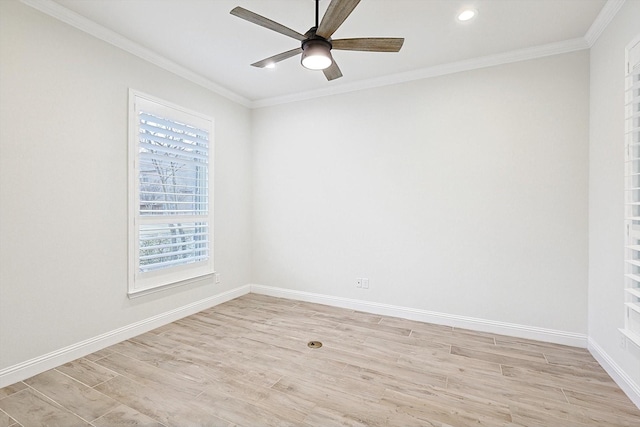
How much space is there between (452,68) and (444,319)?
280 cm

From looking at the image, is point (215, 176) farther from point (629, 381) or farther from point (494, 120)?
point (629, 381)

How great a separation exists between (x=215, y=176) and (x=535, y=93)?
3.77 meters

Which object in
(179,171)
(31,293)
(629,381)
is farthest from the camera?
(179,171)

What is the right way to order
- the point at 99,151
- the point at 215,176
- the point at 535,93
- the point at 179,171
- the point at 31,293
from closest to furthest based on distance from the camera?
the point at 31,293 → the point at 99,151 → the point at 535,93 → the point at 179,171 → the point at 215,176

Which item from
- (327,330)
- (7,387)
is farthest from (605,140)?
(7,387)

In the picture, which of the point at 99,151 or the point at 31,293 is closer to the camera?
the point at 31,293

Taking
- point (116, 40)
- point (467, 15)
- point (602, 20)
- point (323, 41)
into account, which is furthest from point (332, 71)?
point (602, 20)

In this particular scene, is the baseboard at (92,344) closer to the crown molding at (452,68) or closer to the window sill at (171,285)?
the window sill at (171,285)

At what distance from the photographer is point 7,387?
86.7 inches

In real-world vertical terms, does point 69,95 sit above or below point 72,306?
above

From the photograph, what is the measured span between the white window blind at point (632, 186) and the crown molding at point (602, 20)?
0.42 metres

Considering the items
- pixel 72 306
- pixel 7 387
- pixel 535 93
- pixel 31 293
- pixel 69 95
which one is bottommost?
pixel 7 387

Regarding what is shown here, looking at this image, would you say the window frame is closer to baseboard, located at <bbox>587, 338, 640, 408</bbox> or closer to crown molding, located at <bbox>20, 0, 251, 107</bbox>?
baseboard, located at <bbox>587, 338, 640, 408</bbox>

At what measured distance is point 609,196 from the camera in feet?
8.01
